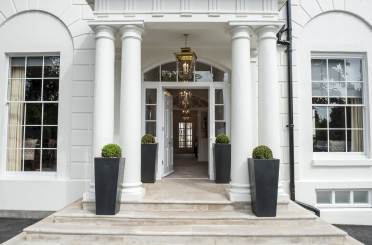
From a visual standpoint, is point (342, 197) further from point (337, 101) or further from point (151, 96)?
point (151, 96)

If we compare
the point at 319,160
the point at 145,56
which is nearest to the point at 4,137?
the point at 145,56

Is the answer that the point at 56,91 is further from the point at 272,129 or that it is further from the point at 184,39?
the point at 272,129

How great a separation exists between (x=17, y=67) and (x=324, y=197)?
6.59 meters

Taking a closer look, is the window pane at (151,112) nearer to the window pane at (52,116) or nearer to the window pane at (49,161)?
the window pane at (52,116)

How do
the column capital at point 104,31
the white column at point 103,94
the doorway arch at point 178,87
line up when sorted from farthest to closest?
the doorway arch at point 178,87
the column capital at point 104,31
the white column at point 103,94

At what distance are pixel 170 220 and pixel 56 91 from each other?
12.0 feet

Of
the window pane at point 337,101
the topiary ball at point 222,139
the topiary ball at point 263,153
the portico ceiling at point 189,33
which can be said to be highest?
the portico ceiling at point 189,33

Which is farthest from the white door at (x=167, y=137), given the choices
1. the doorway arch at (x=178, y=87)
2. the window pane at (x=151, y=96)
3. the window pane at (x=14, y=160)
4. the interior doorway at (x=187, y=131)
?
the window pane at (x=14, y=160)

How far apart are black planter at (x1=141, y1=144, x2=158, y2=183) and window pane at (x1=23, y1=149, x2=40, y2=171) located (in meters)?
2.10

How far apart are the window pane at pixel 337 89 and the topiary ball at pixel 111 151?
4343 mm

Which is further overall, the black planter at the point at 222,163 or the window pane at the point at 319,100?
the window pane at the point at 319,100

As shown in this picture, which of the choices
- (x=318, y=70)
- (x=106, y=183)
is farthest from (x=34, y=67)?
(x=318, y=70)

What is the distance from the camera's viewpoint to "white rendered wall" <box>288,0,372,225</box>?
5504mm

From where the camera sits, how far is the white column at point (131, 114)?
4254mm
